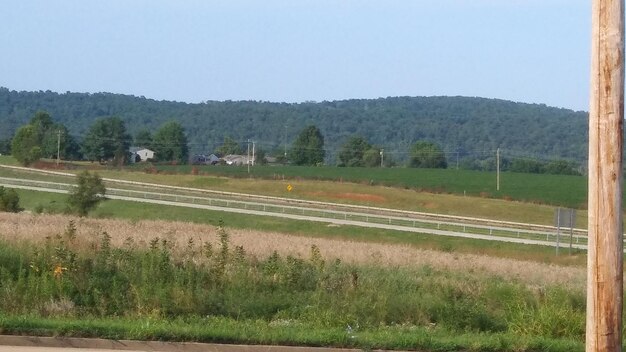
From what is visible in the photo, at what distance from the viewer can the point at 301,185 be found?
83375 millimetres

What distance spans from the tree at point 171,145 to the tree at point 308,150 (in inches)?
631

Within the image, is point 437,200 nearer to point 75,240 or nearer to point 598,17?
point 75,240

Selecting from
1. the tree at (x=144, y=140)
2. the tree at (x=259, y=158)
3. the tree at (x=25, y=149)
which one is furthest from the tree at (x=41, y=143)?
the tree at (x=259, y=158)

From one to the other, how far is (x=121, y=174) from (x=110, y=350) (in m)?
76.3

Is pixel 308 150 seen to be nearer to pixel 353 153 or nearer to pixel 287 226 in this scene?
pixel 353 153

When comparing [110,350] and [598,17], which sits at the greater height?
[598,17]

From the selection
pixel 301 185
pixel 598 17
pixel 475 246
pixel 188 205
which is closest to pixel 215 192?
pixel 301 185

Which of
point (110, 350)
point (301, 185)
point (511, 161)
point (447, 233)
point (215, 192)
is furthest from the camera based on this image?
point (511, 161)

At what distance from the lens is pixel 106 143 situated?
11875 cm

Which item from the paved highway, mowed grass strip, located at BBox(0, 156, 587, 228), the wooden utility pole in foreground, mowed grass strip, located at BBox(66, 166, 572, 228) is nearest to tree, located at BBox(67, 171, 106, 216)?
the paved highway

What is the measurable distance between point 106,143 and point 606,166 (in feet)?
382

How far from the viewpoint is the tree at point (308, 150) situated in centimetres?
14112

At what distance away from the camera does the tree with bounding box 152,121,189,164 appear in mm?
131250

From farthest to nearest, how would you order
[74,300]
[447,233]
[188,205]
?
[188,205] < [447,233] < [74,300]
